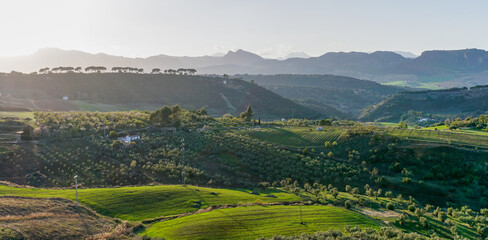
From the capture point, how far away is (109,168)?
1895 inches

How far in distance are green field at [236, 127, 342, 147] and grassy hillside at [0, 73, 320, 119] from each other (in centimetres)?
6574

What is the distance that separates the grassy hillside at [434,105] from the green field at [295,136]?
3717 inches

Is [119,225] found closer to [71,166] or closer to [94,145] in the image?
[71,166]

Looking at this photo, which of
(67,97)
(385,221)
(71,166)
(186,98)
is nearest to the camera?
(385,221)

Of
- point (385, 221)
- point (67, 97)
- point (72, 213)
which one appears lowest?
point (385, 221)

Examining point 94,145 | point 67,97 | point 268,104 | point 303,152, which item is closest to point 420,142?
point 303,152

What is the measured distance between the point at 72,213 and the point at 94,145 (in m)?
29.4

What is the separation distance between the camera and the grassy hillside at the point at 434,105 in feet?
496

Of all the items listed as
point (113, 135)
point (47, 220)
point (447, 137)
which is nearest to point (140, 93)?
point (113, 135)

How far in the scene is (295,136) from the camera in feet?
244

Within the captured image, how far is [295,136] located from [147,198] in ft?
149

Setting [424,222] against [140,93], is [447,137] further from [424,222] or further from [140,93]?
[140,93]

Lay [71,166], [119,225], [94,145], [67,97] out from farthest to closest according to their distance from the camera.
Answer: [67,97] < [94,145] < [71,166] < [119,225]

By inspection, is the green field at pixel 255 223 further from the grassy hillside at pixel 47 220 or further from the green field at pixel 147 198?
the grassy hillside at pixel 47 220
